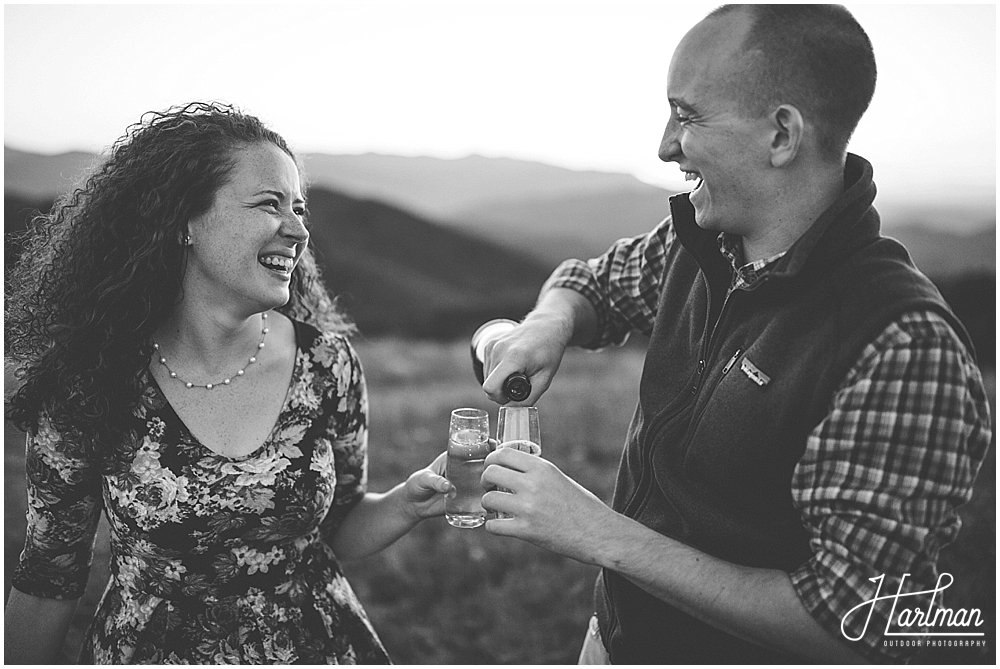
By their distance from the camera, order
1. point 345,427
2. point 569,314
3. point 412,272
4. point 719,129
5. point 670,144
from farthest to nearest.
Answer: point 412,272, point 345,427, point 569,314, point 670,144, point 719,129

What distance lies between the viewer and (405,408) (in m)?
4.93

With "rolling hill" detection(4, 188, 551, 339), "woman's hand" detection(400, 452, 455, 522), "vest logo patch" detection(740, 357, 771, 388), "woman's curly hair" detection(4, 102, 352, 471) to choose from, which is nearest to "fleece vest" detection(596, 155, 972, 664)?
"vest logo patch" detection(740, 357, 771, 388)

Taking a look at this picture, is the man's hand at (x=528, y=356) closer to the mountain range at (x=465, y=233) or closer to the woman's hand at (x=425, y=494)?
the woman's hand at (x=425, y=494)

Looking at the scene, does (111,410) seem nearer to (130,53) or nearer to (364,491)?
(364,491)

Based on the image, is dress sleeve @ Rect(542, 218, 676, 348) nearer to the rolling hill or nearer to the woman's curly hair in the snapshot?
the woman's curly hair

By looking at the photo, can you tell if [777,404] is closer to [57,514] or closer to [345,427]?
[345,427]

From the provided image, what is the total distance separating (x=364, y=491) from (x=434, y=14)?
2169 mm

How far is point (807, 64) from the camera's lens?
1594mm

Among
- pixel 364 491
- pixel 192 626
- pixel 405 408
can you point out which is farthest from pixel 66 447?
pixel 405 408

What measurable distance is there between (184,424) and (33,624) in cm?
65

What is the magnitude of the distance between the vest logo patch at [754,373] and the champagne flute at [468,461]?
63cm

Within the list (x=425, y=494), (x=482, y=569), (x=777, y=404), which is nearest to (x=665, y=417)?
(x=777, y=404)

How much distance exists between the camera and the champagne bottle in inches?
75.1

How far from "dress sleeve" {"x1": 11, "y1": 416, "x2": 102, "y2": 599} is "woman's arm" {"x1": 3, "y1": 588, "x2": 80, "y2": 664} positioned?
29 millimetres
